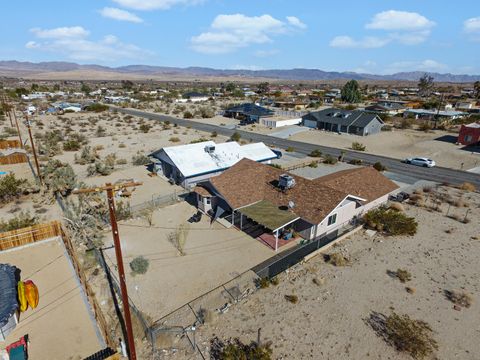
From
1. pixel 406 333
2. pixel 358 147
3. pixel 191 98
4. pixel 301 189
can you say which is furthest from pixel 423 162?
pixel 191 98

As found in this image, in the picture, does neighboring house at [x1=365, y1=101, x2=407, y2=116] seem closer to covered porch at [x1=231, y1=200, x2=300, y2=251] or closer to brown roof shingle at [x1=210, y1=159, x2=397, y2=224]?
brown roof shingle at [x1=210, y1=159, x2=397, y2=224]

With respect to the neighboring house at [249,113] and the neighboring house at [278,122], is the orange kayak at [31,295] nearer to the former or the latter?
the neighboring house at [278,122]

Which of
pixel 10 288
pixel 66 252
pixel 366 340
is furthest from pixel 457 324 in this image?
pixel 66 252

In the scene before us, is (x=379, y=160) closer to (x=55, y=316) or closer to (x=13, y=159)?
(x=55, y=316)

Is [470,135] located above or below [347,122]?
above

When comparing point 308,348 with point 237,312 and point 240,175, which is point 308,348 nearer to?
point 237,312

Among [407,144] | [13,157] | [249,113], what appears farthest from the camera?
[249,113]
